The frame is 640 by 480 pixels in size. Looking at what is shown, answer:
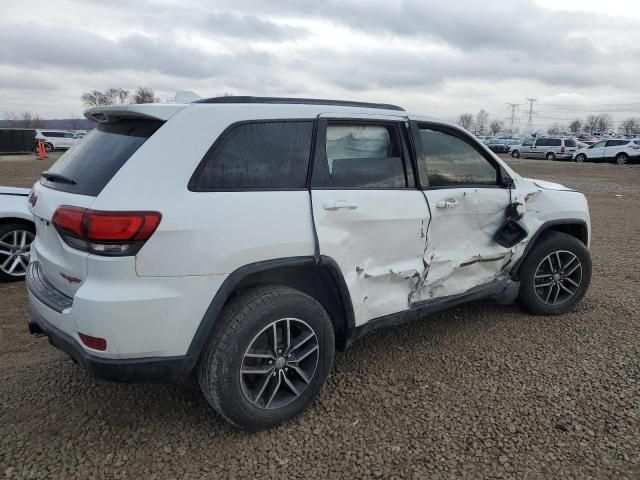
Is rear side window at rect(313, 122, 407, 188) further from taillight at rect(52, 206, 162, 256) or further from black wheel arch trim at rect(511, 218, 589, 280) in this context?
black wheel arch trim at rect(511, 218, 589, 280)

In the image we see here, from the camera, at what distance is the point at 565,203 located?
4.32 m

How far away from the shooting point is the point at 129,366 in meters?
2.38

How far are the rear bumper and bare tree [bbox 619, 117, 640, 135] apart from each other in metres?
137

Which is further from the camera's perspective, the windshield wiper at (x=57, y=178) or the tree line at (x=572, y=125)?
the tree line at (x=572, y=125)

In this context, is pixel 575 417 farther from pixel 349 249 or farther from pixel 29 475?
pixel 29 475

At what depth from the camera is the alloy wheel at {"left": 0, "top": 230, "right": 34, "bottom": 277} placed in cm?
510

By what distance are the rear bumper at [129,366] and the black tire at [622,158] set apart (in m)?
33.4

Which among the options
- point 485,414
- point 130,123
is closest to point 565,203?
point 485,414

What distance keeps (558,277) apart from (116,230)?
12.0 ft

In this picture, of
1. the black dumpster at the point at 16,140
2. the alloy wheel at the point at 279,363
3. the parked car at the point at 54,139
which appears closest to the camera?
the alloy wheel at the point at 279,363

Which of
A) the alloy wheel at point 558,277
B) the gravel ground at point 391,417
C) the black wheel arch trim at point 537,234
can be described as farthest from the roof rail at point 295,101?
the alloy wheel at point 558,277

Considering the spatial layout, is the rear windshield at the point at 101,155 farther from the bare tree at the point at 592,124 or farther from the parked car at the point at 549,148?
the bare tree at the point at 592,124

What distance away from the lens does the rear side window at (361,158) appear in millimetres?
2963

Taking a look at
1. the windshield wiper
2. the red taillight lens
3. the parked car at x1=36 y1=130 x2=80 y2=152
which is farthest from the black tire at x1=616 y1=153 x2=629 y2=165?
the parked car at x1=36 y1=130 x2=80 y2=152
